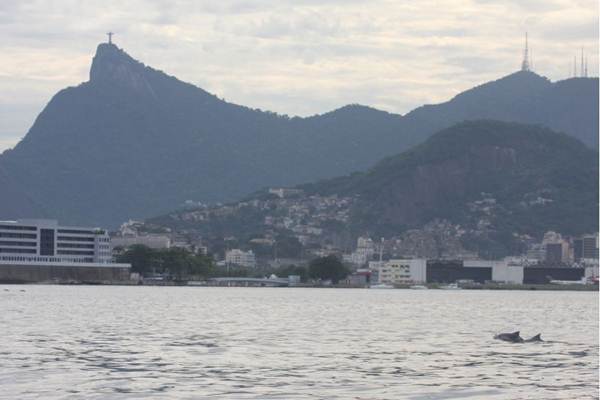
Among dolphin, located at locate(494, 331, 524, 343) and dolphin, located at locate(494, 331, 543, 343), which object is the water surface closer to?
dolphin, located at locate(494, 331, 543, 343)

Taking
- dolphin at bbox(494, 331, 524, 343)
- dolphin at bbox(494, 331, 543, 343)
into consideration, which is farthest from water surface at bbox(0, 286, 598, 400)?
dolphin at bbox(494, 331, 524, 343)

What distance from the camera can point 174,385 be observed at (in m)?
59.8

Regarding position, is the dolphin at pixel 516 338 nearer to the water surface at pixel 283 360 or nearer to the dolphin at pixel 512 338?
the dolphin at pixel 512 338

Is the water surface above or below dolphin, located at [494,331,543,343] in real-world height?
below

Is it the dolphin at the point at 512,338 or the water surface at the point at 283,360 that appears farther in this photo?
the dolphin at the point at 512,338

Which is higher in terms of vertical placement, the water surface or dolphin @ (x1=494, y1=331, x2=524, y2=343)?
dolphin @ (x1=494, y1=331, x2=524, y2=343)

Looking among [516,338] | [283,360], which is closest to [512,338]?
[516,338]

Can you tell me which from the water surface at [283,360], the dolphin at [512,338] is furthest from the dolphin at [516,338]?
the water surface at [283,360]

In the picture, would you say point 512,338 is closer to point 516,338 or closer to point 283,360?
point 516,338

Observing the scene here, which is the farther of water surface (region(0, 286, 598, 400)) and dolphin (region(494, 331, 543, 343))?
dolphin (region(494, 331, 543, 343))

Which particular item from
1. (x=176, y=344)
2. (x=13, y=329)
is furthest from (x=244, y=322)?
(x=176, y=344)

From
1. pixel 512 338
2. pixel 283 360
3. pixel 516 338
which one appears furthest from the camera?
pixel 512 338

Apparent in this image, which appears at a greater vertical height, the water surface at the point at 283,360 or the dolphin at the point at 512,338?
the dolphin at the point at 512,338

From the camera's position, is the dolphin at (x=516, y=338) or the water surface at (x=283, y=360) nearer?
the water surface at (x=283, y=360)
